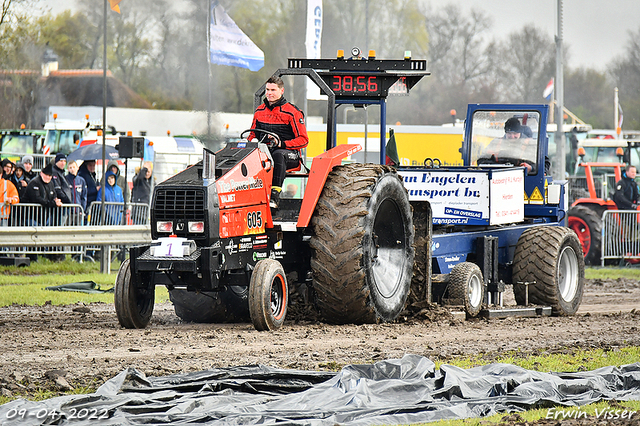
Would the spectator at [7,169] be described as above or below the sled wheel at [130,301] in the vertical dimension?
above

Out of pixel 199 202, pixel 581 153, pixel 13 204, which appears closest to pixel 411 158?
pixel 581 153

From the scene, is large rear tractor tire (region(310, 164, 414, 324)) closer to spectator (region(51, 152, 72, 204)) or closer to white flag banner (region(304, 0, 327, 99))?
spectator (region(51, 152, 72, 204))

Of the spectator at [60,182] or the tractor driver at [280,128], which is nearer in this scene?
the tractor driver at [280,128]

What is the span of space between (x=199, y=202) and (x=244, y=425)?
11.7 feet

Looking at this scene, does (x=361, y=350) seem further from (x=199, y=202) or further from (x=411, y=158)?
(x=411, y=158)

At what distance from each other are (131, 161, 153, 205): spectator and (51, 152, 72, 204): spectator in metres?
2.73

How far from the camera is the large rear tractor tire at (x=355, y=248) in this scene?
8.52 m

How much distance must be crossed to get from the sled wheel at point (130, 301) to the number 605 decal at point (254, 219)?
112 centimetres

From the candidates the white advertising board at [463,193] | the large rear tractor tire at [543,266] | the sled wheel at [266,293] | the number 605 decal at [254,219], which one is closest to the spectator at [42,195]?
the white advertising board at [463,193]

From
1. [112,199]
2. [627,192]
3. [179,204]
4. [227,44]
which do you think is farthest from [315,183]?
[627,192]

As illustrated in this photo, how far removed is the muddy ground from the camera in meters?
6.47

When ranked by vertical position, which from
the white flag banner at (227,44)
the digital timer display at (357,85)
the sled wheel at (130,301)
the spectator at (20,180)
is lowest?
the sled wheel at (130,301)

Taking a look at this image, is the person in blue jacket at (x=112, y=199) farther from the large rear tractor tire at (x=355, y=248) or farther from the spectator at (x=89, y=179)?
the large rear tractor tire at (x=355, y=248)

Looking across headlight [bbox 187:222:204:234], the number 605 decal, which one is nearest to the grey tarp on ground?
headlight [bbox 187:222:204:234]
